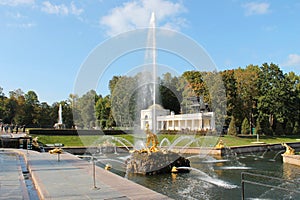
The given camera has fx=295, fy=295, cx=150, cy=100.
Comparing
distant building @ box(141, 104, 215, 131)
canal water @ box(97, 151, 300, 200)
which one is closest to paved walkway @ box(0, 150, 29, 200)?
canal water @ box(97, 151, 300, 200)

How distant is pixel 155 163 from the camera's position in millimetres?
12734

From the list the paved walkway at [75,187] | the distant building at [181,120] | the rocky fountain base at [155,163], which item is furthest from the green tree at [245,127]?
the paved walkway at [75,187]

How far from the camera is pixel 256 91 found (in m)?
42.5

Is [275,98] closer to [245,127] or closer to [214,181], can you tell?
[245,127]

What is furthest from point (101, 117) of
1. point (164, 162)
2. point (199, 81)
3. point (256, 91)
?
point (164, 162)

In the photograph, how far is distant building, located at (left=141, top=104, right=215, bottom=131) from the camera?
36.6 meters

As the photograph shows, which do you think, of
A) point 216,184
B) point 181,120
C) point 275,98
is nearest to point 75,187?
point 216,184

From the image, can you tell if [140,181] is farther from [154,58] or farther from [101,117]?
[101,117]

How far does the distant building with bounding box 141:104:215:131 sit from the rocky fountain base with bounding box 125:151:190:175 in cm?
2190

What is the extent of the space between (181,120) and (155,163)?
91.0ft

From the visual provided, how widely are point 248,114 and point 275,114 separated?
12.5 feet

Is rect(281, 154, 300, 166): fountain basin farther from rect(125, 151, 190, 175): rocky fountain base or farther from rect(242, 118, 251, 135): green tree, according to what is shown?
rect(242, 118, 251, 135): green tree

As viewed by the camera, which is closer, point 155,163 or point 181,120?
point 155,163

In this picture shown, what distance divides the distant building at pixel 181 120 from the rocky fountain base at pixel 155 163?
21903mm
